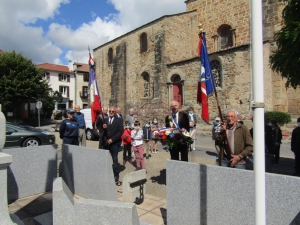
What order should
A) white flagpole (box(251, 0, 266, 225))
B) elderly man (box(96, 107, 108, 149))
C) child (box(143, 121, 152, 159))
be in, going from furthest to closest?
child (box(143, 121, 152, 159)), elderly man (box(96, 107, 108, 149)), white flagpole (box(251, 0, 266, 225))

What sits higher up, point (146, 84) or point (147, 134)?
point (146, 84)

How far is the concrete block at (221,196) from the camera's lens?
2.45m

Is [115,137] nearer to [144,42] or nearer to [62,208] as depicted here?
[62,208]

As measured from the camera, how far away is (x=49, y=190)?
5.58 meters

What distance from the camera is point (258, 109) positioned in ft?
7.25

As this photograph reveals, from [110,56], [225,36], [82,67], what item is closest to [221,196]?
[225,36]

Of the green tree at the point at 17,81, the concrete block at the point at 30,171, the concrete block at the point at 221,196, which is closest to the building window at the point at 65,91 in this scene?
the green tree at the point at 17,81

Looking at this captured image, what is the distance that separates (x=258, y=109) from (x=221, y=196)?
4.34 feet

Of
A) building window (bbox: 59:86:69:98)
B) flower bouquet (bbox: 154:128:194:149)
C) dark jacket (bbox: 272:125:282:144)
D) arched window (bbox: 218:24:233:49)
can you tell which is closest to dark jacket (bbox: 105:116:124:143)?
flower bouquet (bbox: 154:128:194:149)

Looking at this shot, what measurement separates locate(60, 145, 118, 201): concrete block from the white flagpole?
2.88 metres

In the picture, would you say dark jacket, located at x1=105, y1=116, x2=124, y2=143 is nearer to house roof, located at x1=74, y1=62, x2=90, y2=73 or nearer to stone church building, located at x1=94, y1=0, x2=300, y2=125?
stone church building, located at x1=94, y1=0, x2=300, y2=125

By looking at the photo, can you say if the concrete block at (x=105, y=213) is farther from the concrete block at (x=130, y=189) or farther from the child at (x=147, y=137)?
the child at (x=147, y=137)

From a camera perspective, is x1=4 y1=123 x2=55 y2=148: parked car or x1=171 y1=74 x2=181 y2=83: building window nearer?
x1=4 y1=123 x2=55 y2=148: parked car

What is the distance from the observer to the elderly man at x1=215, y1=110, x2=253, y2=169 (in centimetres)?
393
